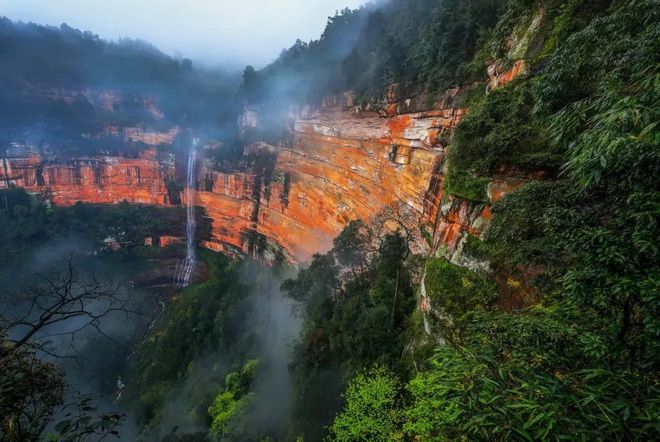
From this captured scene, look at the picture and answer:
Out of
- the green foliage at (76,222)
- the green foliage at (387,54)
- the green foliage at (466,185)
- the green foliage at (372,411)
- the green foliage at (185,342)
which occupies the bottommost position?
the green foliage at (185,342)

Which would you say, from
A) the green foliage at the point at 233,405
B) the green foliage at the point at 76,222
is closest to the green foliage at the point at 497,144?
the green foliage at the point at 233,405

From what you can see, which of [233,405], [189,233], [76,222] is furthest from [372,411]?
[76,222]

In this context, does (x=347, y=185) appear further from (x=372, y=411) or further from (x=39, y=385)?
(x=39, y=385)

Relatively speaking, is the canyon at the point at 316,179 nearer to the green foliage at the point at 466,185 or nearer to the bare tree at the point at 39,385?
the green foliage at the point at 466,185

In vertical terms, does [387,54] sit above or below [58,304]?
above

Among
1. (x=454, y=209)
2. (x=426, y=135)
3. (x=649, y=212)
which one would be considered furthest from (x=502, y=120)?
(x=426, y=135)

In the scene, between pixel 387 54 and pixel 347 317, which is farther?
pixel 387 54
